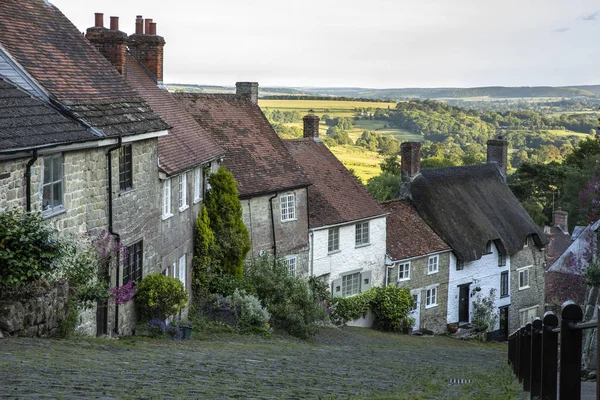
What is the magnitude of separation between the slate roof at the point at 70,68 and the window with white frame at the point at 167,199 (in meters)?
2.69

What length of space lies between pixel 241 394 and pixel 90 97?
10.4 meters

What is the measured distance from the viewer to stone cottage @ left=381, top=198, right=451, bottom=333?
3847 centimetres

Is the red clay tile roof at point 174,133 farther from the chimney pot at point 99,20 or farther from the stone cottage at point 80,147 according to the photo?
the chimney pot at point 99,20

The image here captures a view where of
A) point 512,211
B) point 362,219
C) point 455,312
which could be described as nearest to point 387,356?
point 362,219

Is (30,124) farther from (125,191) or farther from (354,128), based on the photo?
(354,128)

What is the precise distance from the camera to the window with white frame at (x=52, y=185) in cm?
1467

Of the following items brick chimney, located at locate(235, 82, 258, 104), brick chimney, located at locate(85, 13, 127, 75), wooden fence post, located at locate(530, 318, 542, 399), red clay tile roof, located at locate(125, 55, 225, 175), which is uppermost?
brick chimney, located at locate(235, 82, 258, 104)

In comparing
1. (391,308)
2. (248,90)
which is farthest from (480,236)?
(248,90)

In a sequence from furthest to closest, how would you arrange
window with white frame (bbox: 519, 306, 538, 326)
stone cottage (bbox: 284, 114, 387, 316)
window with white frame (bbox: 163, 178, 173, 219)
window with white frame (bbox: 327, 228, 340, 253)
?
window with white frame (bbox: 519, 306, 538, 326) < window with white frame (bbox: 327, 228, 340, 253) < stone cottage (bbox: 284, 114, 387, 316) < window with white frame (bbox: 163, 178, 173, 219)

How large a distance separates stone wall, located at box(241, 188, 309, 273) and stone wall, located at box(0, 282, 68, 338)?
17808 mm

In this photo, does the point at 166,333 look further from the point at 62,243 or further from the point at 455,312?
the point at 455,312

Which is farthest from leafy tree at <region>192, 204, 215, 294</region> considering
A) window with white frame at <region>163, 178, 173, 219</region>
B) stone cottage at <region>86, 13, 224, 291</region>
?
window with white frame at <region>163, 178, 173, 219</region>

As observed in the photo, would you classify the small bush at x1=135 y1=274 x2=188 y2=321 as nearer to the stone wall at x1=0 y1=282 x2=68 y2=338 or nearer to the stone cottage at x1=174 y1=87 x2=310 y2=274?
the stone wall at x1=0 y1=282 x2=68 y2=338

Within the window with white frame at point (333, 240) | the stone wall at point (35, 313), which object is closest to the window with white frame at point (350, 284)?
the window with white frame at point (333, 240)
